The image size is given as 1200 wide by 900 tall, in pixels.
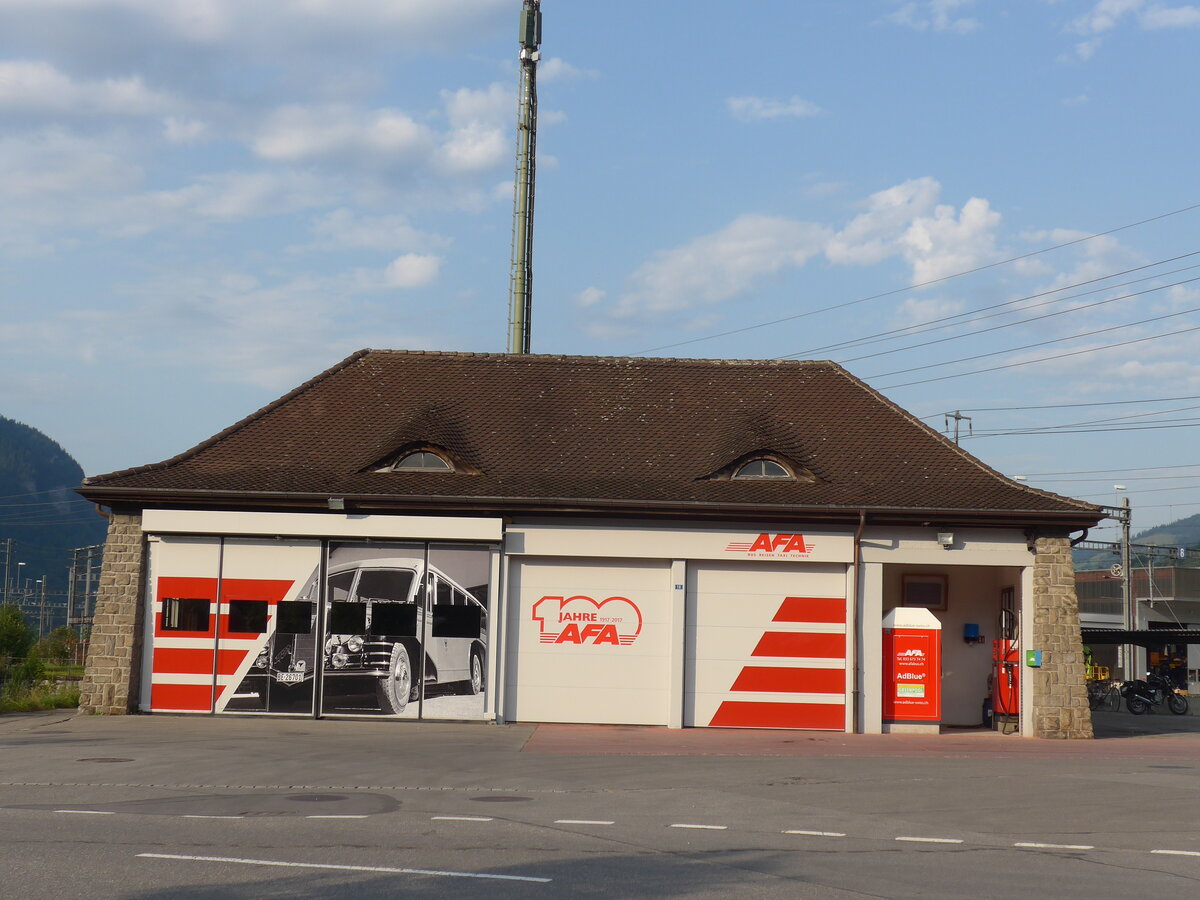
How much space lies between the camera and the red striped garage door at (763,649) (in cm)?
2180

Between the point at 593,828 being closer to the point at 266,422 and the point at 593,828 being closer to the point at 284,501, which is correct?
the point at 284,501

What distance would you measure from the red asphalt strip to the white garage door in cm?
42

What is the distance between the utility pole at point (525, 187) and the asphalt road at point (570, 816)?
2023cm

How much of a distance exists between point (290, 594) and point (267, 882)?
14010 millimetres

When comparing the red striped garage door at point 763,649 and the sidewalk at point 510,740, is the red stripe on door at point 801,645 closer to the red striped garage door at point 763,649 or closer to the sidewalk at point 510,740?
the red striped garage door at point 763,649

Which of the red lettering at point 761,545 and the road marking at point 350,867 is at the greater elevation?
the red lettering at point 761,545

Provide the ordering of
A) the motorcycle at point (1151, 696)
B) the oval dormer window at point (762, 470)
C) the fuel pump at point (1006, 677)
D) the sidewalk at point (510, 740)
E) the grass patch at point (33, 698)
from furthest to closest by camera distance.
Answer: the motorcycle at point (1151, 696)
the grass patch at point (33, 698)
the oval dormer window at point (762, 470)
the fuel pump at point (1006, 677)
the sidewalk at point (510, 740)

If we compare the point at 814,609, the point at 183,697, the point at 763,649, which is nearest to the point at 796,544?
the point at 814,609

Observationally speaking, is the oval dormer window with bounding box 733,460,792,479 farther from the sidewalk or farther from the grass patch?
the grass patch

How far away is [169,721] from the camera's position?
20.8 m

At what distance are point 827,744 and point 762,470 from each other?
5.24 m

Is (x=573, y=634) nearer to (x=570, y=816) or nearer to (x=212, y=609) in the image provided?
(x=212, y=609)

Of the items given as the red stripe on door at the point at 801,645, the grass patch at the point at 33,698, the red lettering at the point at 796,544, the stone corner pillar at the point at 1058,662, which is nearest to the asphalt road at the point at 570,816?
the stone corner pillar at the point at 1058,662

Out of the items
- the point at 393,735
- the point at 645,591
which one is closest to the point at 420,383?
the point at 645,591
